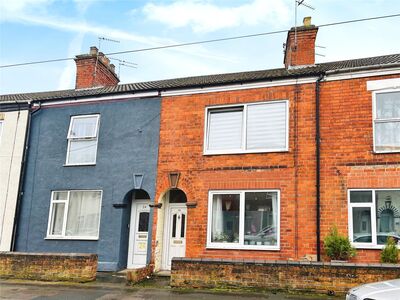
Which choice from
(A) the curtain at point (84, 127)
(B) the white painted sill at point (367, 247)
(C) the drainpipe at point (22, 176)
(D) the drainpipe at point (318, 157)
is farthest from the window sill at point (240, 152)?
(C) the drainpipe at point (22, 176)

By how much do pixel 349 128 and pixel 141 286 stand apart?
6756 millimetres

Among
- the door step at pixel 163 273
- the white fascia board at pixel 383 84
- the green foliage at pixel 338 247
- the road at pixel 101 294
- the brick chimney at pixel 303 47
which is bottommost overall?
the road at pixel 101 294

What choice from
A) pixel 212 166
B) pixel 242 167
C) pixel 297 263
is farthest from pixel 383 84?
pixel 297 263

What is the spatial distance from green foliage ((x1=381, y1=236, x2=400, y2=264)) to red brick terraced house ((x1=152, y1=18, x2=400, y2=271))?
0.33 m

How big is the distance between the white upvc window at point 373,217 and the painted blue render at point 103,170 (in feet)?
18.8

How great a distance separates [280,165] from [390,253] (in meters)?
3.46

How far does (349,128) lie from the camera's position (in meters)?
11.1

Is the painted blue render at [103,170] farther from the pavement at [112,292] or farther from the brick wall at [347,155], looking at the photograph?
the brick wall at [347,155]

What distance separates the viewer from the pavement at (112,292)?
885 cm

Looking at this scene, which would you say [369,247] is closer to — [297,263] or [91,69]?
[297,263]

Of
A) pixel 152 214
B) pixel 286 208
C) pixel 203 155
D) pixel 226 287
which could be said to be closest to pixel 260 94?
pixel 203 155

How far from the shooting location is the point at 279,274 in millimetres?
9094

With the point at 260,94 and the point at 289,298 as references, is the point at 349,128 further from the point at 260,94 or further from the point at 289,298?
the point at 289,298

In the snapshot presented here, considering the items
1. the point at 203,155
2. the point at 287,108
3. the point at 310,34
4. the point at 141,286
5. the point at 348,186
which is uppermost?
the point at 310,34
